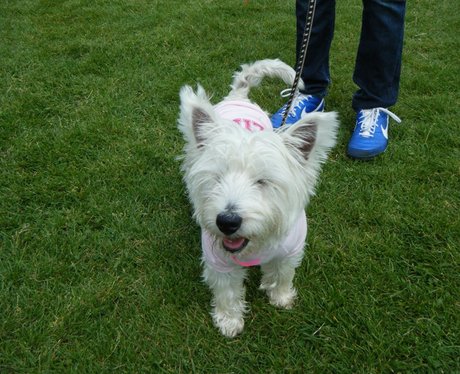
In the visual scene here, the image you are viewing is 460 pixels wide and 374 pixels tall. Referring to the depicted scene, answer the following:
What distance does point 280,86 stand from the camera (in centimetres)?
445

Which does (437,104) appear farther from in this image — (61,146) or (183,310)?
(61,146)

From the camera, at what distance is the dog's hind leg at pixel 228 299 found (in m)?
2.27

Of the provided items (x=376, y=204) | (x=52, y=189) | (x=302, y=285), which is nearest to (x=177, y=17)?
(x=52, y=189)

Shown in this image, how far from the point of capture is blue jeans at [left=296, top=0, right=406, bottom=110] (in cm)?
319

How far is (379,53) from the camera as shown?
3.32 m

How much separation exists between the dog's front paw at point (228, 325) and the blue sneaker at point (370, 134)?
1856 mm

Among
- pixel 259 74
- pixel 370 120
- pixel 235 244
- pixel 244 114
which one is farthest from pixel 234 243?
pixel 370 120

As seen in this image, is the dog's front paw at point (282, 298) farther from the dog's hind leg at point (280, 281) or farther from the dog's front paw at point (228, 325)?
the dog's front paw at point (228, 325)

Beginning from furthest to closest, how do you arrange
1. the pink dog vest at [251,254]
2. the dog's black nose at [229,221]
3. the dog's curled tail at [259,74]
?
the dog's curled tail at [259,74]
the pink dog vest at [251,254]
the dog's black nose at [229,221]

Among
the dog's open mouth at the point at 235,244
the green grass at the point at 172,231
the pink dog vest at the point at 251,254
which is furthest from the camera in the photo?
the green grass at the point at 172,231

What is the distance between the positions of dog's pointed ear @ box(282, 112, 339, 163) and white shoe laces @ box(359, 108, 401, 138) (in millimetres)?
1613

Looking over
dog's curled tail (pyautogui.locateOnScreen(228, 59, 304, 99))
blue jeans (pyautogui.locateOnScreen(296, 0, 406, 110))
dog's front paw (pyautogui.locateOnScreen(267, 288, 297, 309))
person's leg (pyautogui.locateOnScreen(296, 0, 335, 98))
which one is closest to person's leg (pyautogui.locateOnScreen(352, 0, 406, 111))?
blue jeans (pyautogui.locateOnScreen(296, 0, 406, 110))

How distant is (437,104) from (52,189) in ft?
11.9

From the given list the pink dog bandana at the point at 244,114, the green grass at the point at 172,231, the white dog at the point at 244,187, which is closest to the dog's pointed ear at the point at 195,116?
the white dog at the point at 244,187
